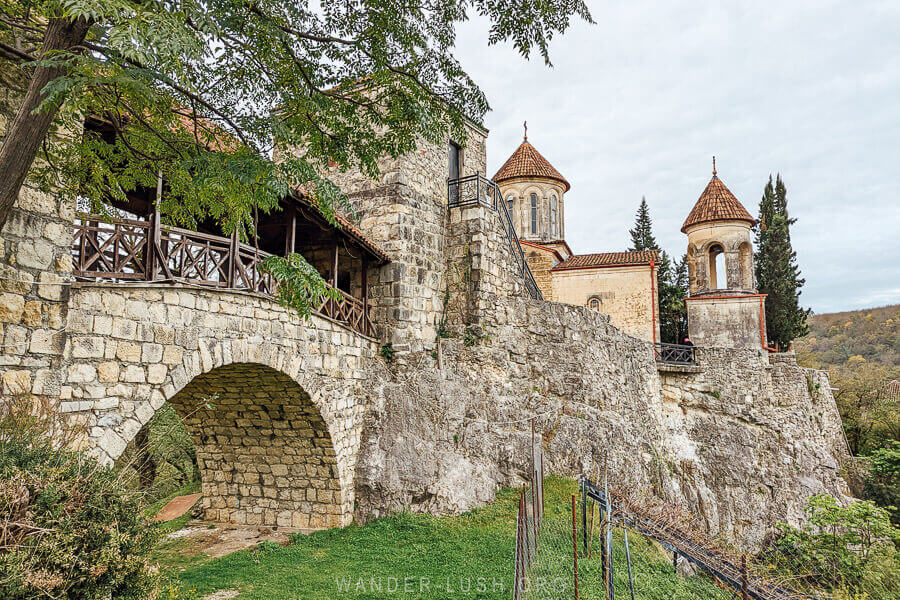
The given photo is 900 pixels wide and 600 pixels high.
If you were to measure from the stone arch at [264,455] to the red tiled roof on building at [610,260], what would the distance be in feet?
45.2

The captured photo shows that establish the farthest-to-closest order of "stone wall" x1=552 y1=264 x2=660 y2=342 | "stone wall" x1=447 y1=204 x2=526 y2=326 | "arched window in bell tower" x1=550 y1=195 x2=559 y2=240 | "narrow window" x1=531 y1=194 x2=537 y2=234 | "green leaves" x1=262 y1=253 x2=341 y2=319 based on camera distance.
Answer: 1. "arched window in bell tower" x1=550 y1=195 x2=559 y2=240
2. "narrow window" x1=531 y1=194 x2=537 y2=234
3. "stone wall" x1=552 y1=264 x2=660 y2=342
4. "stone wall" x1=447 y1=204 x2=526 y2=326
5. "green leaves" x1=262 y1=253 x2=341 y2=319

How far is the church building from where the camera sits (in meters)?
19.8

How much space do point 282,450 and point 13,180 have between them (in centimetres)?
732

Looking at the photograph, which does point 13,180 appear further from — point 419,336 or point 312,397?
point 419,336

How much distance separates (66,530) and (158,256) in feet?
12.7

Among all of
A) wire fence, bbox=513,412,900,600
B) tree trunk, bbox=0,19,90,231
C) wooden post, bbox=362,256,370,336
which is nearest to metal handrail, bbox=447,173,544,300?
wooden post, bbox=362,256,370,336

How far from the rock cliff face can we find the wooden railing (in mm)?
4028

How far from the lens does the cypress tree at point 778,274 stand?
24.9m

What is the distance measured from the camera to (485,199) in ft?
42.0

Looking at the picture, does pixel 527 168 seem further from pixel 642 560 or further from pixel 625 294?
pixel 642 560

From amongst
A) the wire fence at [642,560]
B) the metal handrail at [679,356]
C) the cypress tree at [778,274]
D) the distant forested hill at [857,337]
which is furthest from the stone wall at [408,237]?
the distant forested hill at [857,337]

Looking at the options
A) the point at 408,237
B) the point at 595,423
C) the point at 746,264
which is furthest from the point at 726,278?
the point at 408,237

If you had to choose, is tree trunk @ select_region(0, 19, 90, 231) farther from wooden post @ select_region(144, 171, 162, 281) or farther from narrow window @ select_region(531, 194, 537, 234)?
narrow window @ select_region(531, 194, 537, 234)

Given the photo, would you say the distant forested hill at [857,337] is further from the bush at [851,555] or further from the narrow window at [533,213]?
the bush at [851,555]
